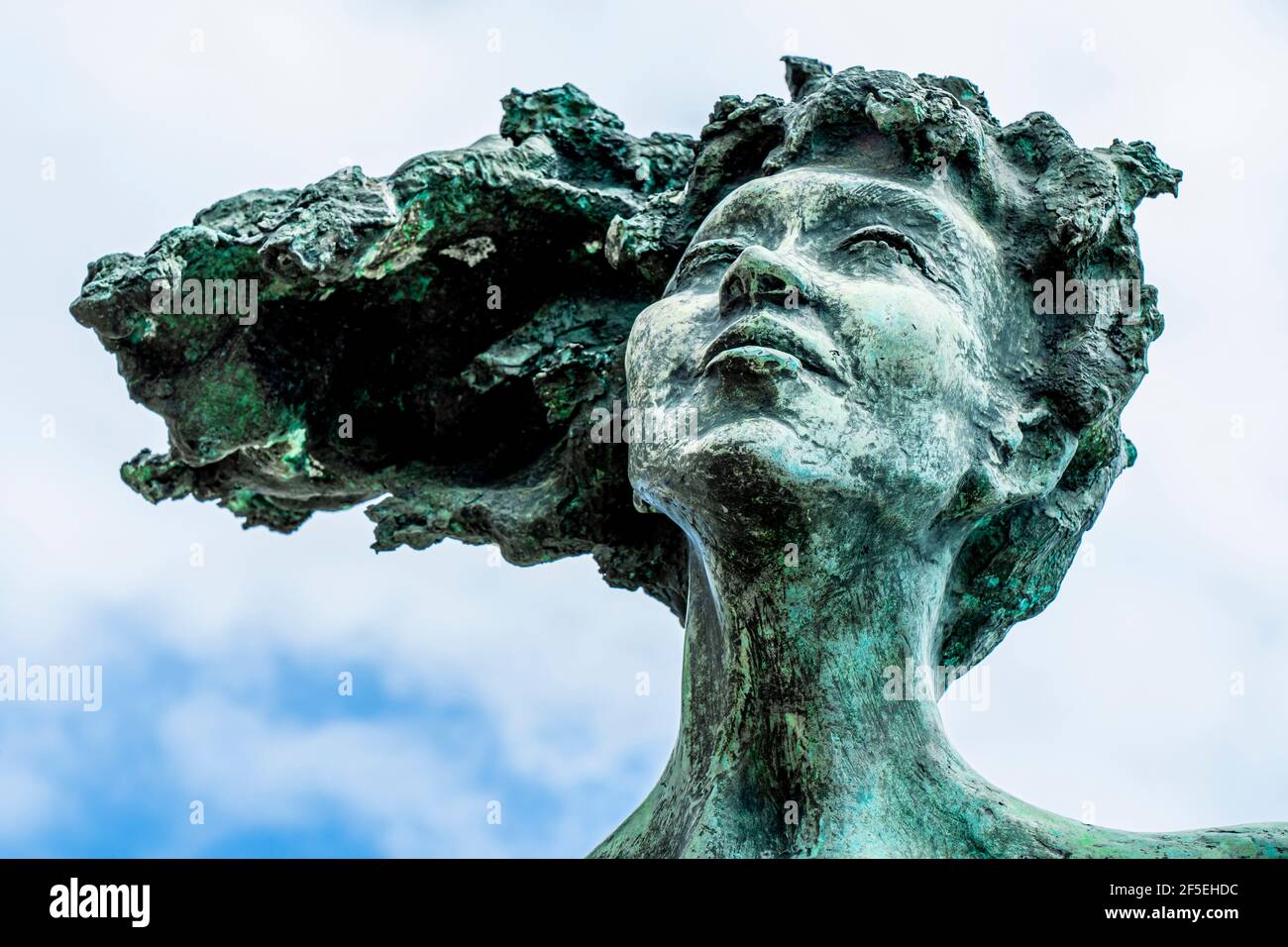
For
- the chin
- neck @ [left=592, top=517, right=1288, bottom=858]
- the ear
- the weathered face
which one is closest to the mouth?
the weathered face

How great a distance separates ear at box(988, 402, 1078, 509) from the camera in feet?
20.4

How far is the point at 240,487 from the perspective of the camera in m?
7.33

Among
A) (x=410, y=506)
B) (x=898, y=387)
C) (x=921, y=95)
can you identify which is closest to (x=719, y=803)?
(x=898, y=387)

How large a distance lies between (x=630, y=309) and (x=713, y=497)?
61.9 inches

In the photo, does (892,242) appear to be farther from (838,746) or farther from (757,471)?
(838,746)

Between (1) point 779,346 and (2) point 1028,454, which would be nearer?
(1) point 779,346

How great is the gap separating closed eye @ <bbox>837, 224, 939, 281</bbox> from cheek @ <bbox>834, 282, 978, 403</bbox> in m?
0.17

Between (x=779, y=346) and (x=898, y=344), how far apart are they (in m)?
0.34

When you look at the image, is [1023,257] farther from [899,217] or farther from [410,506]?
[410,506]

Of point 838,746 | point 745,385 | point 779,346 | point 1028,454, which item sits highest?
point 779,346

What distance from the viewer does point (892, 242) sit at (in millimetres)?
6188

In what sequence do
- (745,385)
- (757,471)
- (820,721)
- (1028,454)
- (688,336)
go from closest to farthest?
(757,471) → (745,385) → (820,721) → (688,336) → (1028,454)

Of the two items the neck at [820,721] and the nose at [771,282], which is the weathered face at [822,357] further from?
the neck at [820,721]

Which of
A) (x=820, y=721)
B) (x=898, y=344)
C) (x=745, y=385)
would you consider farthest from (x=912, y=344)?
(x=820, y=721)
